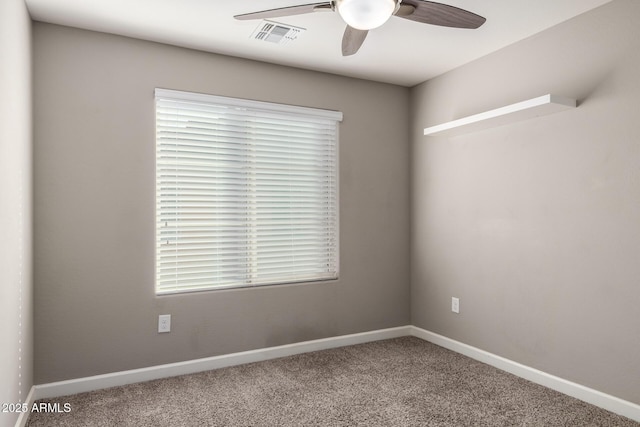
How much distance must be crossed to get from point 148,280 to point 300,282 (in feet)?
3.98

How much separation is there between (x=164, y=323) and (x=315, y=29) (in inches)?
90.6

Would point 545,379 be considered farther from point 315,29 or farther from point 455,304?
point 315,29

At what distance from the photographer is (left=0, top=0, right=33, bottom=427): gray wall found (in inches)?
76.8

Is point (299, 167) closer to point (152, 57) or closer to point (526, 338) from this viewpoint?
point (152, 57)

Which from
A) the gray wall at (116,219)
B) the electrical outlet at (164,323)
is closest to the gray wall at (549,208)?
the gray wall at (116,219)

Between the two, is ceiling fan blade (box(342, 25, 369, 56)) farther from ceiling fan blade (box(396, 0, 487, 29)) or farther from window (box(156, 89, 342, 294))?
window (box(156, 89, 342, 294))

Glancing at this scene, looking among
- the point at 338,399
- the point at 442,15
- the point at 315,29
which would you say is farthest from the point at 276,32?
the point at 338,399

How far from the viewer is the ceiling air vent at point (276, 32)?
281 centimetres

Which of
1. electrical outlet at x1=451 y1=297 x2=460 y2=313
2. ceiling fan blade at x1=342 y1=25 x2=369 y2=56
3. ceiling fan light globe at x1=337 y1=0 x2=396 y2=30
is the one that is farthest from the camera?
electrical outlet at x1=451 y1=297 x2=460 y2=313

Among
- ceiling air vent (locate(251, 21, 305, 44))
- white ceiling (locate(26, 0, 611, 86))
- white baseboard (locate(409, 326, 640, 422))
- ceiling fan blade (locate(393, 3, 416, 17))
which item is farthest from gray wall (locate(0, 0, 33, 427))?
white baseboard (locate(409, 326, 640, 422))

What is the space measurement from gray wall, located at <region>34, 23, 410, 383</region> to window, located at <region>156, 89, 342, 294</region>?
0.10 metres

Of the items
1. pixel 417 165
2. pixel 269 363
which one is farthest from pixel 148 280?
pixel 417 165

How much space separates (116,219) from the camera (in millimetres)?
2959

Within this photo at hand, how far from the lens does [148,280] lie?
3055mm
